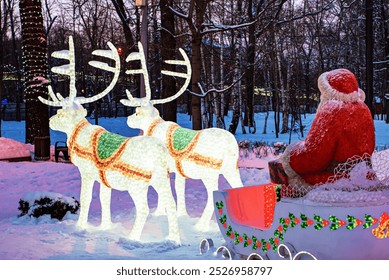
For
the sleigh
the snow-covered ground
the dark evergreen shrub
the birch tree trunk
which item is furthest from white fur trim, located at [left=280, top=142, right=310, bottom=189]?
the birch tree trunk

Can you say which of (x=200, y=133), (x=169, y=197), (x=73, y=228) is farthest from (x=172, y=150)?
(x=73, y=228)

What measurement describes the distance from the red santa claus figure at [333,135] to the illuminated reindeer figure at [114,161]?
1.92 metres

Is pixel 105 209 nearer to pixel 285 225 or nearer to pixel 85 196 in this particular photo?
pixel 85 196

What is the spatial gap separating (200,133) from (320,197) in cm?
303

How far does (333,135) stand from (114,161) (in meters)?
2.91

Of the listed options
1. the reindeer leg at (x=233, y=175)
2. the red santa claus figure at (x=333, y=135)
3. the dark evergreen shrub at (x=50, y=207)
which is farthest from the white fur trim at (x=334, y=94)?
the dark evergreen shrub at (x=50, y=207)

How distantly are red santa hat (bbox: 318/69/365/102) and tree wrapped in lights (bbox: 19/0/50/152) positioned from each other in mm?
10132

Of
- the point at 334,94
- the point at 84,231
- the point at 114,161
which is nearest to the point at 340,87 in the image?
the point at 334,94

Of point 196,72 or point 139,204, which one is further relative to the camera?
point 196,72

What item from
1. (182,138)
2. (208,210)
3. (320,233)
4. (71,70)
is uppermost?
(71,70)

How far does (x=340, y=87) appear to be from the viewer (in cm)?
581

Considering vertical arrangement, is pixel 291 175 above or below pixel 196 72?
below

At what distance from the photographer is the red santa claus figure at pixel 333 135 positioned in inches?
223

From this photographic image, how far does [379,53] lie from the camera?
35.5 metres
